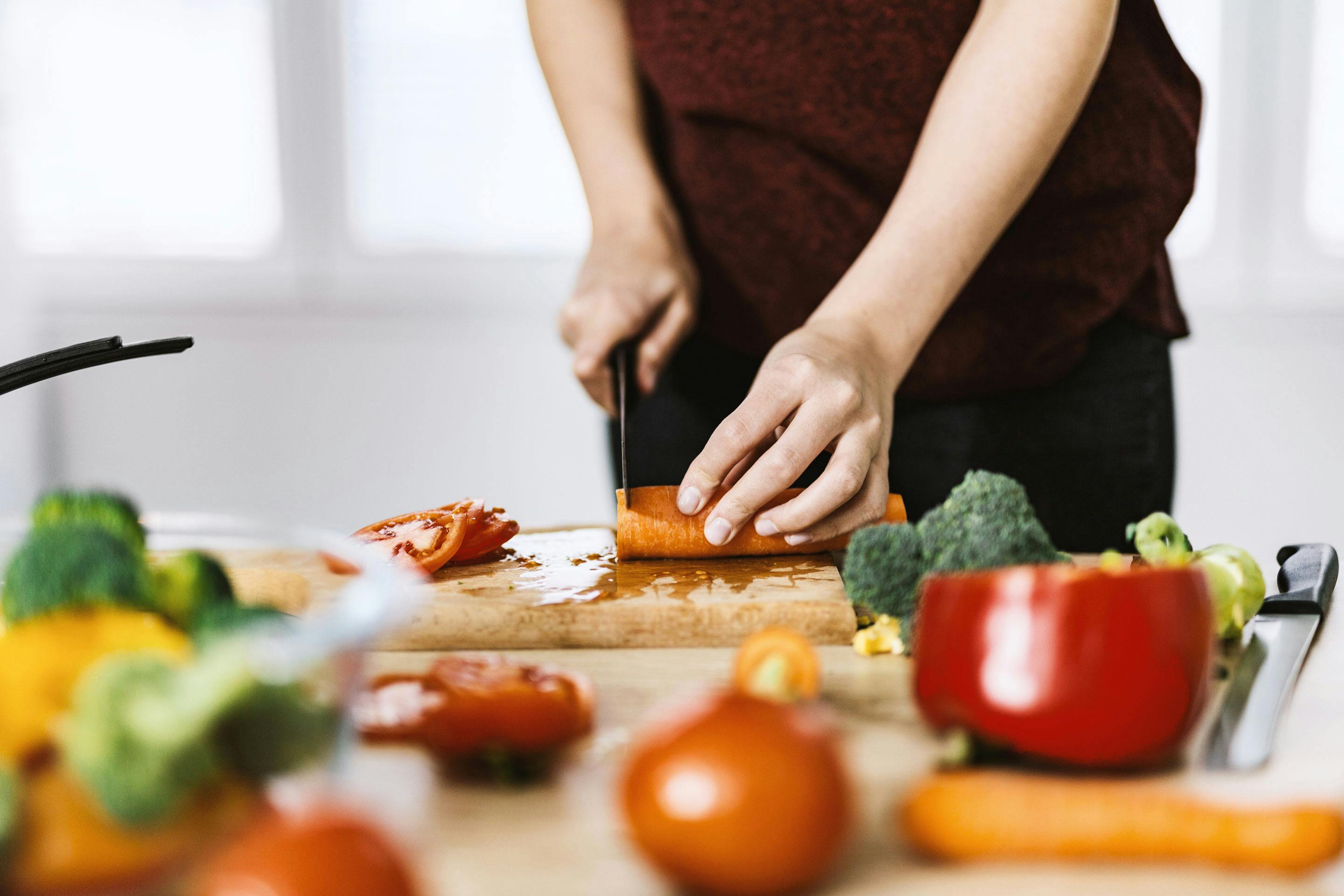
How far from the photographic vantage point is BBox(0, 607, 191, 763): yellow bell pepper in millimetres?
495

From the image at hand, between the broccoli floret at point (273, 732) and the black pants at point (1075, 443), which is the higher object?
the broccoli floret at point (273, 732)

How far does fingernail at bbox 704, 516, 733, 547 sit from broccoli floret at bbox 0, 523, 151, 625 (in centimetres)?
75

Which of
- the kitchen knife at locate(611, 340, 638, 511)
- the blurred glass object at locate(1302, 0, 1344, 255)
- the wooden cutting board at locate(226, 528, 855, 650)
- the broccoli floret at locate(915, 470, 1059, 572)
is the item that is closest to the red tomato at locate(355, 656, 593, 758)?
the wooden cutting board at locate(226, 528, 855, 650)

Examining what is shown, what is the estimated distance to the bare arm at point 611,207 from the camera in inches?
62.2

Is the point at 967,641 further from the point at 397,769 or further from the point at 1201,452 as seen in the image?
the point at 1201,452

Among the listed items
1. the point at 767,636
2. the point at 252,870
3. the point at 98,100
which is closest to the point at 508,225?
the point at 98,100

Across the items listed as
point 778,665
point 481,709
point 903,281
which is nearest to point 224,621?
point 481,709

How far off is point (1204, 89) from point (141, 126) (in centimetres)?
349

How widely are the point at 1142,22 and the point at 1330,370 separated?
7.80 feet

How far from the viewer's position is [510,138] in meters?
3.58

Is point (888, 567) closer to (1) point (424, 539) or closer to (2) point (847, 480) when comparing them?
(2) point (847, 480)

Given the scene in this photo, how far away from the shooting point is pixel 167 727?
42 cm

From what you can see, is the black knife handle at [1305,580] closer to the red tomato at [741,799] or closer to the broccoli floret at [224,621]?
the red tomato at [741,799]

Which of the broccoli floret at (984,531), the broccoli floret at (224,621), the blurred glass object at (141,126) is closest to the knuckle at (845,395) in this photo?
the broccoli floret at (984,531)
